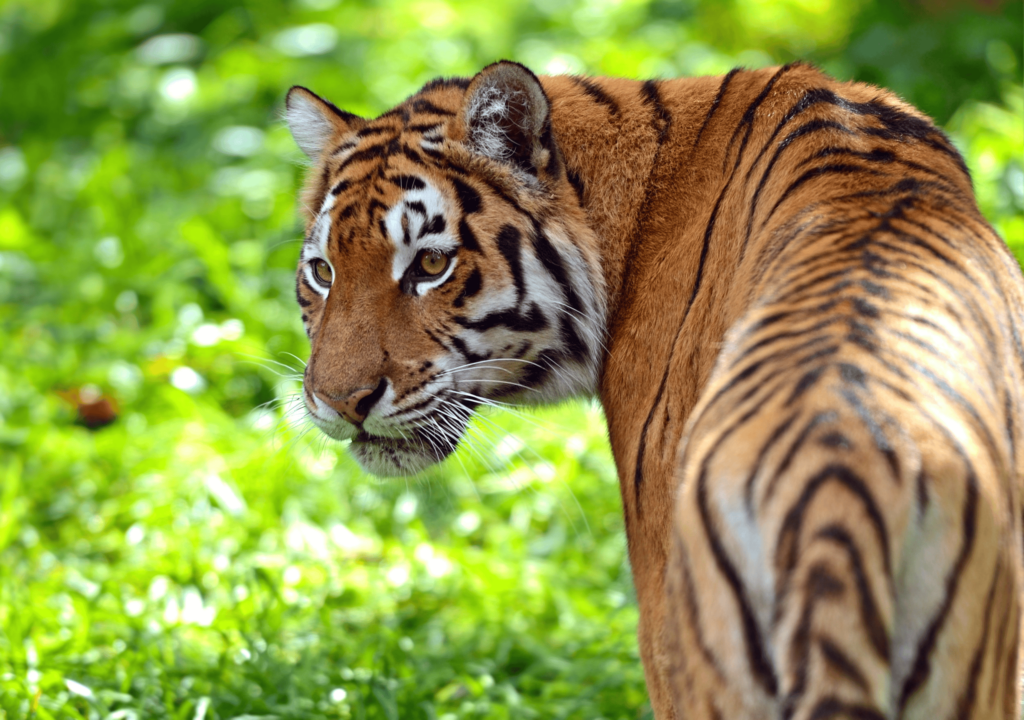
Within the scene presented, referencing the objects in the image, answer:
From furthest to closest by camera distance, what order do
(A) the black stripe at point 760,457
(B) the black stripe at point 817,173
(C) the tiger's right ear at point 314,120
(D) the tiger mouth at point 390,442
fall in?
(C) the tiger's right ear at point 314,120, (D) the tiger mouth at point 390,442, (B) the black stripe at point 817,173, (A) the black stripe at point 760,457

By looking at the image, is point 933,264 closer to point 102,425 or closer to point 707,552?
point 707,552

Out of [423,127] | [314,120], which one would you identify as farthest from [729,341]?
[314,120]

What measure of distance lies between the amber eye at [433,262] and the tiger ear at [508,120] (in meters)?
0.23

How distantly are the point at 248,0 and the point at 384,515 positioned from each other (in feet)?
13.8

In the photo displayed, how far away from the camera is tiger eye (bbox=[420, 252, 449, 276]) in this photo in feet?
6.59

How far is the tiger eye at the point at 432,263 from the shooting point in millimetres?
2010

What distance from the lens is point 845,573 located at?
1032 millimetres

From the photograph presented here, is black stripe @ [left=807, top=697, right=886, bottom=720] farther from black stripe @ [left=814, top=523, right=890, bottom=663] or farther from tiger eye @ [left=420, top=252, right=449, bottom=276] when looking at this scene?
tiger eye @ [left=420, top=252, right=449, bottom=276]

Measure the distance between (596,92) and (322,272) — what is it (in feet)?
2.31

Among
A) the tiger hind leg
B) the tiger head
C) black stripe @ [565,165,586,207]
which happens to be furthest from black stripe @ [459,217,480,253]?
the tiger hind leg

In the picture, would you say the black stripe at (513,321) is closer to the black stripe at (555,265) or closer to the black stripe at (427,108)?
the black stripe at (555,265)

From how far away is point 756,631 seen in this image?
110 centimetres

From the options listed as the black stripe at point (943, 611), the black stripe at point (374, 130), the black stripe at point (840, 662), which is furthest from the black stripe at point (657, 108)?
the black stripe at point (840, 662)

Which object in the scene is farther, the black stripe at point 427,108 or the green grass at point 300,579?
the green grass at point 300,579
